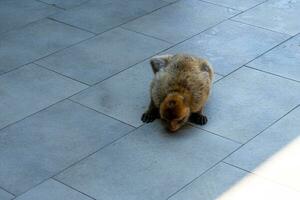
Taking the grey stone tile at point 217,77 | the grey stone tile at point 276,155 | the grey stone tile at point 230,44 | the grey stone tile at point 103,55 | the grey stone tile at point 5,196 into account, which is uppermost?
the grey stone tile at point 103,55

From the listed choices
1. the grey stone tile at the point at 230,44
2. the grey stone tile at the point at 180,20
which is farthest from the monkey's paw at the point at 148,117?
the grey stone tile at the point at 180,20

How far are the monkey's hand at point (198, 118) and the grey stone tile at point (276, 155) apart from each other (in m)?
0.45

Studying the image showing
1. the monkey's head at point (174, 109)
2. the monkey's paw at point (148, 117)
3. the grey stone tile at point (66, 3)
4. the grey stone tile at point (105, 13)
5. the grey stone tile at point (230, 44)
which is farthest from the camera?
the grey stone tile at point (66, 3)

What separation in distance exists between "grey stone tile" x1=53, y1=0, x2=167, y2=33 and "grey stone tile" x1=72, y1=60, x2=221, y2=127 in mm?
1107

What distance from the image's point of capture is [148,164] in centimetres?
521

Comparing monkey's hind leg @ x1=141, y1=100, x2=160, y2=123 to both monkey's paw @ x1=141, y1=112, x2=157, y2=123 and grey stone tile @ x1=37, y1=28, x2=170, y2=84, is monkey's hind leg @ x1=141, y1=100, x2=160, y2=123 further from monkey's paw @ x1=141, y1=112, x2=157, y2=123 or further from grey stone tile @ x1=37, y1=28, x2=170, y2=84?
grey stone tile @ x1=37, y1=28, x2=170, y2=84

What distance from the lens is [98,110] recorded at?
5926 mm

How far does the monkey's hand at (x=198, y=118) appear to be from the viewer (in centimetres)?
572

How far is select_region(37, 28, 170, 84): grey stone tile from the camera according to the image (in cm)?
655

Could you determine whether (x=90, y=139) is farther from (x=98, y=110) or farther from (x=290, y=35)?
(x=290, y=35)

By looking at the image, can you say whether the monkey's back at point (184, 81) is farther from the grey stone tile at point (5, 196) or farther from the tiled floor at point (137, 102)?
the grey stone tile at point (5, 196)

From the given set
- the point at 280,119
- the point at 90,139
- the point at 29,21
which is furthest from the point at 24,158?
the point at 29,21

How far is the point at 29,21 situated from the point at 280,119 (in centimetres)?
317

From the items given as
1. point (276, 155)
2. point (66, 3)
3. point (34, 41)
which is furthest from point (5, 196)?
point (66, 3)
